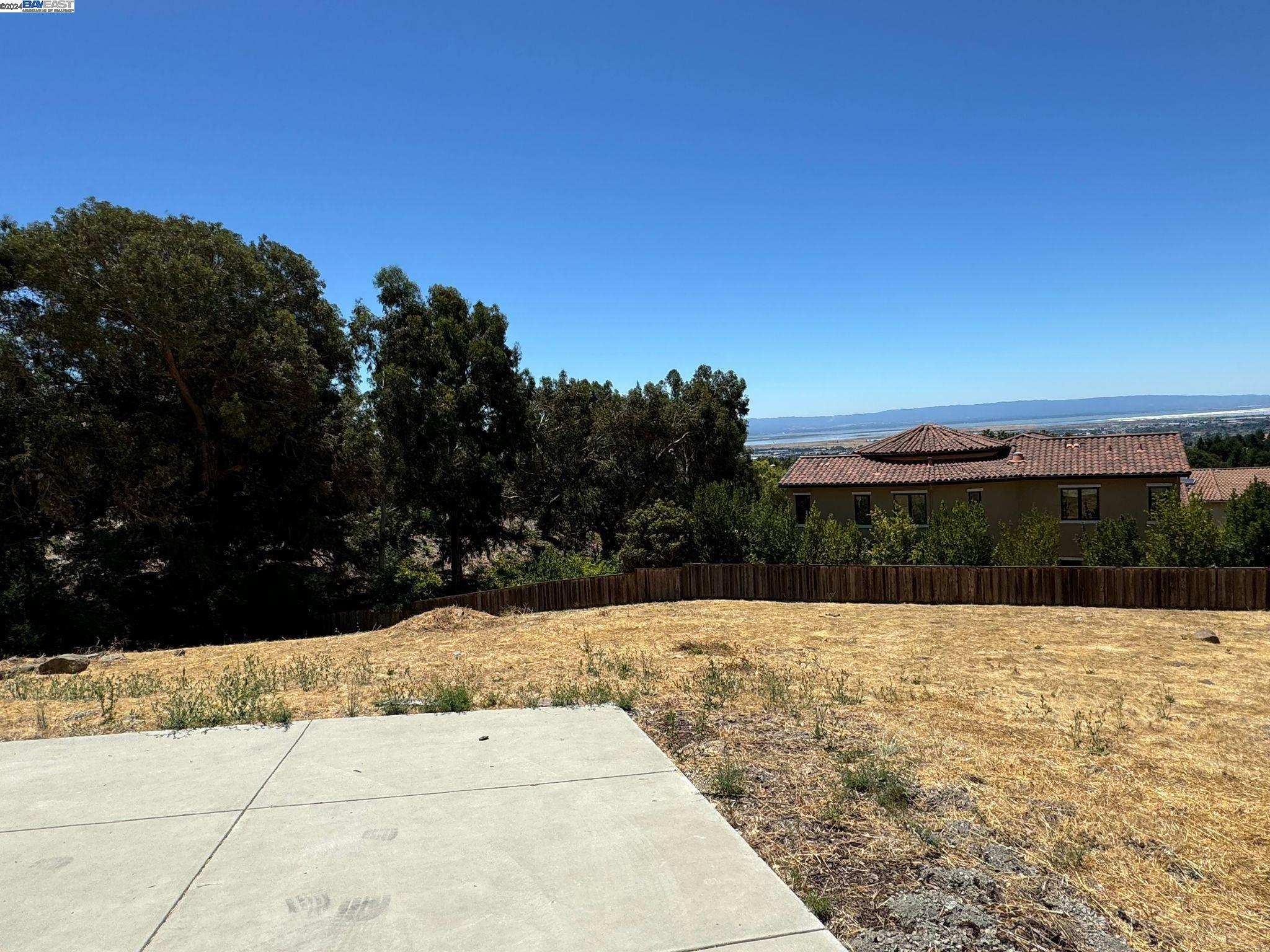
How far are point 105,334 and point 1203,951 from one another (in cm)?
2085

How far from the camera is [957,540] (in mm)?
21000

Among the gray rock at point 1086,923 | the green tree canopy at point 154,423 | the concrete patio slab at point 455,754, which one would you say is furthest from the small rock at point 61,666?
the gray rock at point 1086,923

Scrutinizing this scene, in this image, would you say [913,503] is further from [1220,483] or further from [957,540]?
[1220,483]

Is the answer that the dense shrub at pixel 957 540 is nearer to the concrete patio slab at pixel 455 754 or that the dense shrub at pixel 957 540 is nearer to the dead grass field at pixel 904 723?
the dead grass field at pixel 904 723

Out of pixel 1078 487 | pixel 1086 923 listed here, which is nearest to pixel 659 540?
pixel 1078 487

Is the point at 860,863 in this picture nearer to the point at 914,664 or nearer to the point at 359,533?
the point at 914,664

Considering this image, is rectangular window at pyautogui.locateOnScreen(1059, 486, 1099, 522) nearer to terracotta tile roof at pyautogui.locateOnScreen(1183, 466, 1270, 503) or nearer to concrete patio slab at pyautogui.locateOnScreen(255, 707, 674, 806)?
terracotta tile roof at pyautogui.locateOnScreen(1183, 466, 1270, 503)

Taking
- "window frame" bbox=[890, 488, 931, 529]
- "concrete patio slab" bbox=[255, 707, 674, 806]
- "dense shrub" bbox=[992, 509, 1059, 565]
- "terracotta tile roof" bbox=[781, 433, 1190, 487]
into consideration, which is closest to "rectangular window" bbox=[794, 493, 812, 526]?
"terracotta tile roof" bbox=[781, 433, 1190, 487]

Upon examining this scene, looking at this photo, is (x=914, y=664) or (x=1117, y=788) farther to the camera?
(x=914, y=664)

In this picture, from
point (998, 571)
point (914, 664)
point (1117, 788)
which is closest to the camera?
point (1117, 788)

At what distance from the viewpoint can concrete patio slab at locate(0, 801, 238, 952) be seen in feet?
10.6

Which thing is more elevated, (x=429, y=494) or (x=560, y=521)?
(x=429, y=494)

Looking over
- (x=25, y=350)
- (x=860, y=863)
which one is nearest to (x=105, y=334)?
(x=25, y=350)

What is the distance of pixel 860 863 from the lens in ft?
13.4
